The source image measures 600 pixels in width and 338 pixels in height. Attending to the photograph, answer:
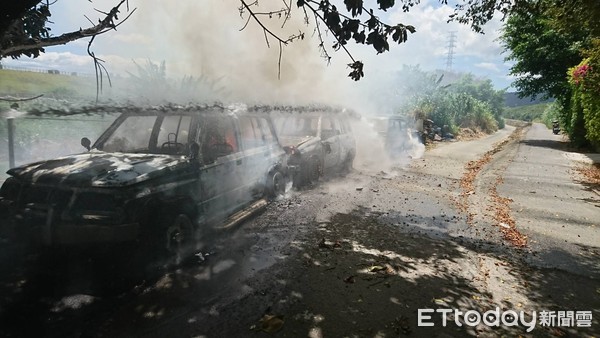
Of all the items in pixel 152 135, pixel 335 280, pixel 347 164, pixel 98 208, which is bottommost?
pixel 335 280

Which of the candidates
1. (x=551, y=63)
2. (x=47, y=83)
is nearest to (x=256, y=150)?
(x=47, y=83)

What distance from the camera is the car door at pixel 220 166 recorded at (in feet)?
16.5

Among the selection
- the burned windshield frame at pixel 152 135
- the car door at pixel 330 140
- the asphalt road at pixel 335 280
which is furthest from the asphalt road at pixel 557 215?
the burned windshield frame at pixel 152 135

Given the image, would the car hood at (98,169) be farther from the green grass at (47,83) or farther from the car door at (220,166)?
the green grass at (47,83)

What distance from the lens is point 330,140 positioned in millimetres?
9883

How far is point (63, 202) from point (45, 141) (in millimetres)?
5179

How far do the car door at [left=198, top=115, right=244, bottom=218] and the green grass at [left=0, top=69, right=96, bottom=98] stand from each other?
4.96 meters

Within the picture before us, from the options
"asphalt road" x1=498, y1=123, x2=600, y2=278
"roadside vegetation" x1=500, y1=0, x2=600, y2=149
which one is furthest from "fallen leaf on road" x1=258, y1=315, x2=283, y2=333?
"roadside vegetation" x1=500, y1=0, x2=600, y2=149

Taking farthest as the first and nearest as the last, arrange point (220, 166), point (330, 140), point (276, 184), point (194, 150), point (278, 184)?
point (330, 140), point (278, 184), point (276, 184), point (220, 166), point (194, 150)

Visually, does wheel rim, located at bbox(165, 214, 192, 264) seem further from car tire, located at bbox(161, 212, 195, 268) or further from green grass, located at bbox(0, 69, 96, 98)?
green grass, located at bbox(0, 69, 96, 98)

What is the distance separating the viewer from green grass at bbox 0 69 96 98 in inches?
329

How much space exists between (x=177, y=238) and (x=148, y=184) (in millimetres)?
835

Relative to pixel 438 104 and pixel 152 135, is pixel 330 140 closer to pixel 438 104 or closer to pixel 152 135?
pixel 152 135

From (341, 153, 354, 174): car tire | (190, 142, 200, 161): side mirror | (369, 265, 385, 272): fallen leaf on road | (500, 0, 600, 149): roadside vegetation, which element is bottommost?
(369, 265, 385, 272): fallen leaf on road
